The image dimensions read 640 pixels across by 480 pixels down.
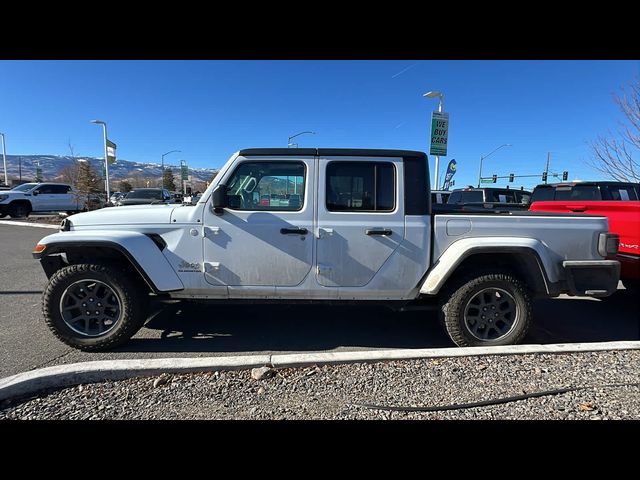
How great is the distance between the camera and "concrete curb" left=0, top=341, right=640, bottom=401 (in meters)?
2.48

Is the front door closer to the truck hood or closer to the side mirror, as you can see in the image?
the side mirror

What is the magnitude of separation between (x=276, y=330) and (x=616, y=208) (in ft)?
15.6

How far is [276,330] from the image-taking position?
3771mm

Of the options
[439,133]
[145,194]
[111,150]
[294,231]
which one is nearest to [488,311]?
[294,231]

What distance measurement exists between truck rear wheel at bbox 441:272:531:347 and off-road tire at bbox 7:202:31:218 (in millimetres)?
20287

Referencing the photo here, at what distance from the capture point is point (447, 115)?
47.5 ft

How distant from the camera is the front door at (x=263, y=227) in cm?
317

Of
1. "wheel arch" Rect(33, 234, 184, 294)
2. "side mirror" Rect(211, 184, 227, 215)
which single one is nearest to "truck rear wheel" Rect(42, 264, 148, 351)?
"wheel arch" Rect(33, 234, 184, 294)

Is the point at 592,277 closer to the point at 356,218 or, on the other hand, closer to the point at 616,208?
the point at 616,208

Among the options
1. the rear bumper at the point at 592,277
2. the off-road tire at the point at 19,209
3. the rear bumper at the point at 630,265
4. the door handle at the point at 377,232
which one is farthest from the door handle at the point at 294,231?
the off-road tire at the point at 19,209

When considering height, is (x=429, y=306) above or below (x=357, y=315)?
above
